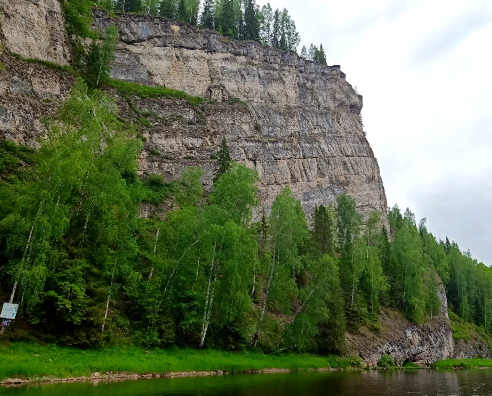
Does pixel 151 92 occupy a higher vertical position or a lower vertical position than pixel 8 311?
higher

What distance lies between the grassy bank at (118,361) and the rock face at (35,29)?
4074 cm

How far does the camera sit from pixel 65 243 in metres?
26.6

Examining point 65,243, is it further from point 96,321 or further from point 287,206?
Answer: point 287,206

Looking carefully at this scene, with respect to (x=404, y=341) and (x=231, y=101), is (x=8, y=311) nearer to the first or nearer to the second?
(x=404, y=341)

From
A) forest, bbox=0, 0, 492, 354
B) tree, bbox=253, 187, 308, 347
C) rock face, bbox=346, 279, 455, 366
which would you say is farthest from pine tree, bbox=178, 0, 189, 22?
rock face, bbox=346, 279, 455, 366

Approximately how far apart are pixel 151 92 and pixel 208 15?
36.5 metres

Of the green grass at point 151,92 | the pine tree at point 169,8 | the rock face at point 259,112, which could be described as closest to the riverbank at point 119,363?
the rock face at point 259,112

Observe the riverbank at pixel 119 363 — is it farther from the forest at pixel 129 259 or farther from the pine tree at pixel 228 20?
the pine tree at pixel 228 20

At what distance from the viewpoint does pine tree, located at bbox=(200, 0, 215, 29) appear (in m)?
91.1

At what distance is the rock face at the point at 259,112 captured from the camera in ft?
224

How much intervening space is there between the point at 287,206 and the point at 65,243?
2019 centimetres

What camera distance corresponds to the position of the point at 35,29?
53.1m

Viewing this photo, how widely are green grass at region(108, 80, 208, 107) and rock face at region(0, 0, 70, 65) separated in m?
9.01

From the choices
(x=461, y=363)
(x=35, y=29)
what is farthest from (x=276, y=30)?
(x=461, y=363)
